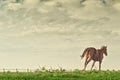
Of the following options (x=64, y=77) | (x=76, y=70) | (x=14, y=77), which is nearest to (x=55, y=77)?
(x=64, y=77)

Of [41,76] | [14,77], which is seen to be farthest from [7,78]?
[41,76]

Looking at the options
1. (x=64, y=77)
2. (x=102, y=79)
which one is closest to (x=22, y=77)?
(x=64, y=77)

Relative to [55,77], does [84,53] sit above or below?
above

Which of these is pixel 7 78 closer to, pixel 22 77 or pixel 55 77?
pixel 22 77

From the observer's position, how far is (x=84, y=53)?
127ft

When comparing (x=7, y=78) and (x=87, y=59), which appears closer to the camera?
(x=7, y=78)

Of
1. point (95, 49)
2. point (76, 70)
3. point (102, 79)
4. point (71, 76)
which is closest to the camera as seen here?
point (102, 79)

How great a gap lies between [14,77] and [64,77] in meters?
3.10

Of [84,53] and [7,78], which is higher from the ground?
[84,53]

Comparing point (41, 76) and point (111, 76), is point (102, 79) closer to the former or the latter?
point (111, 76)

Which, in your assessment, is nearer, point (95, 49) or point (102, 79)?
point (102, 79)

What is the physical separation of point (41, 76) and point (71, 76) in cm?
197

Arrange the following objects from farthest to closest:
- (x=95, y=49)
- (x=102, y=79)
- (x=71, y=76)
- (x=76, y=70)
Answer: (x=95, y=49)
(x=76, y=70)
(x=71, y=76)
(x=102, y=79)

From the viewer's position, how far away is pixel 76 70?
33375mm
